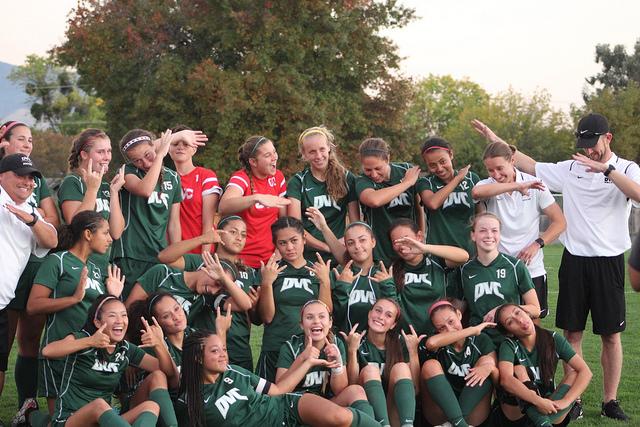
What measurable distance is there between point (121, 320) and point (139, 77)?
2398cm

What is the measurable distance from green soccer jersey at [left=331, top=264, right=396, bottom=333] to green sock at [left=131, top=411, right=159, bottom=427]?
168 centimetres

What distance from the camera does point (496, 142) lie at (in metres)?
6.67

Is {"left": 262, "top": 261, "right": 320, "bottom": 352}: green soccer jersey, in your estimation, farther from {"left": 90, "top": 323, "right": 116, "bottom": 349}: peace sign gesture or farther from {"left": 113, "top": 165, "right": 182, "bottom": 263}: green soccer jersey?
{"left": 90, "top": 323, "right": 116, "bottom": 349}: peace sign gesture

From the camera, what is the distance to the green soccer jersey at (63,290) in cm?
574

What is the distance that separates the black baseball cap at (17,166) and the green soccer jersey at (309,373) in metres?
2.12

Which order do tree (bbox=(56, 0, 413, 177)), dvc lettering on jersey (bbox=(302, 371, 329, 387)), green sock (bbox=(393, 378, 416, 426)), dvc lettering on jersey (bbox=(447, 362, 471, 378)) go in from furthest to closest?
tree (bbox=(56, 0, 413, 177)) → dvc lettering on jersey (bbox=(447, 362, 471, 378)) → dvc lettering on jersey (bbox=(302, 371, 329, 387)) → green sock (bbox=(393, 378, 416, 426))

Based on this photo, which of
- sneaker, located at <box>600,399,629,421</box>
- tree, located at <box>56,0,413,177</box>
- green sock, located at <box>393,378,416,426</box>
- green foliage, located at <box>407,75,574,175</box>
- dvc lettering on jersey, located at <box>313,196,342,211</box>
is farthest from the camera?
green foliage, located at <box>407,75,574,175</box>

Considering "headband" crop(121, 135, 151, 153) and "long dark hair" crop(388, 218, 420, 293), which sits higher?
"headband" crop(121, 135, 151, 153)

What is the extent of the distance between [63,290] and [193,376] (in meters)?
1.08

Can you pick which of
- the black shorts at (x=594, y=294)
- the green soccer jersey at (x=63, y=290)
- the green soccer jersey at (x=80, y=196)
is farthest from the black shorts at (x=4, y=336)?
the black shorts at (x=594, y=294)

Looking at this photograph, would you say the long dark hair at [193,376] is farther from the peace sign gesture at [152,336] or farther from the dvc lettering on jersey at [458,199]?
the dvc lettering on jersey at [458,199]

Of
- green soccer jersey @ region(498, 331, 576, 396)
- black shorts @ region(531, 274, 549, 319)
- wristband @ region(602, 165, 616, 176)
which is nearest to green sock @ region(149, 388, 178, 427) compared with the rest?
green soccer jersey @ region(498, 331, 576, 396)

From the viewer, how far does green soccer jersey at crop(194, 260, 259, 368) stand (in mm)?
6266

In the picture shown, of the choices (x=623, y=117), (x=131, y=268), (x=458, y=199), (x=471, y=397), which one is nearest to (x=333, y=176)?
(x=458, y=199)
